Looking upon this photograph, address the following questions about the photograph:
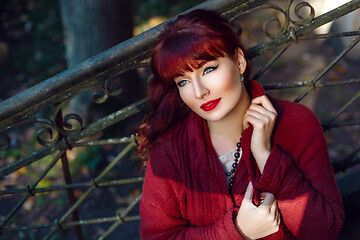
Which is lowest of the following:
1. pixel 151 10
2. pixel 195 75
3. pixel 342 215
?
pixel 342 215

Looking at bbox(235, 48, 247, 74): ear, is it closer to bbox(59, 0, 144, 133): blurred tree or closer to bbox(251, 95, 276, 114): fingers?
bbox(251, 95, 276, 114): fingers

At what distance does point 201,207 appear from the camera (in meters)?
2.01

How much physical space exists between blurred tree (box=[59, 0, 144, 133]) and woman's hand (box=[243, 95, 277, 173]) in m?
2.07

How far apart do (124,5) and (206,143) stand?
237 centimetres

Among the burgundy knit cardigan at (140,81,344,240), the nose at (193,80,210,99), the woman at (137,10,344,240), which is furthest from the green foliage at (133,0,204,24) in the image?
the nose at (193,80,210,99)

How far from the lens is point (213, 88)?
183 centimetres

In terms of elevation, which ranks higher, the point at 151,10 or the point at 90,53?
the point at 151,10

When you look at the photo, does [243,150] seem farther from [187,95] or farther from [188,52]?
[188,52]

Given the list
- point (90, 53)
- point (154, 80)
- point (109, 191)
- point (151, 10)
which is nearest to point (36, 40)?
point (151, 10)

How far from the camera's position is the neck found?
6.73 feet

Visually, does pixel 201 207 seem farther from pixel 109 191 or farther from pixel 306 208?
pixel 109 191

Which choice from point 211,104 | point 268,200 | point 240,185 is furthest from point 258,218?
point 211,104

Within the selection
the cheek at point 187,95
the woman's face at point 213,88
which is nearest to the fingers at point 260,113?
the woman's face at point 213,88

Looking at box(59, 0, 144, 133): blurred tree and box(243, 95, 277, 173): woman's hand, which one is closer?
box(243, 95, 277, 173): woman's hand
